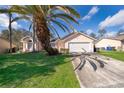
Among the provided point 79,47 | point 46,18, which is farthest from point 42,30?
point 79,47

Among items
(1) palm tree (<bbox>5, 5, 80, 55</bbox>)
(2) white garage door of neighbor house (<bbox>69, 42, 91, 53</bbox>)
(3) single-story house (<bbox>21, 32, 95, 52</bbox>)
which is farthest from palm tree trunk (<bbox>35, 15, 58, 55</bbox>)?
(3) single-story house (<bbox>21, 32, 95, 52</bbox>)

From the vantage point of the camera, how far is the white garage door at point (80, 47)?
19219 millimetres

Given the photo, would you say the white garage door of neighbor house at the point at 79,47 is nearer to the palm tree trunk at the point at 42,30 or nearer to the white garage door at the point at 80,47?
the white garage door at the point at 80,47

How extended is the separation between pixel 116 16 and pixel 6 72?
617 cm

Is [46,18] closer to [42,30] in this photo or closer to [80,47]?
[42,30]

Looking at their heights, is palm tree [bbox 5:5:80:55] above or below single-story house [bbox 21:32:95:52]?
above

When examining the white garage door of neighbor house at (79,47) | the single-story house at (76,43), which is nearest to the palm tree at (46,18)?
the white garage door of neighbor house at (79,47)

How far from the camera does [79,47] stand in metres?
19.4

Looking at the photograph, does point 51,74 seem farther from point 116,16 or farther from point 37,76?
point 116,16

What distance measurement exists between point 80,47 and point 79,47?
22 centimetres

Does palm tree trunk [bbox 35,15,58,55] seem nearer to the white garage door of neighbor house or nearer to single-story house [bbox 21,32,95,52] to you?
the white garage door of neighbor house

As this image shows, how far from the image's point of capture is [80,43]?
20109 mm

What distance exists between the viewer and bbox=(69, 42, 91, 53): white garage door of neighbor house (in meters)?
19.2

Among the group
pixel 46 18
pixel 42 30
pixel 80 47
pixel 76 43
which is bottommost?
pixel 80 47
